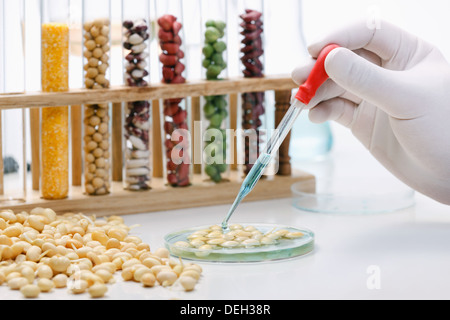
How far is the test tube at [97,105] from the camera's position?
135 cm

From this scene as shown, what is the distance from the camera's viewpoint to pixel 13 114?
138cm

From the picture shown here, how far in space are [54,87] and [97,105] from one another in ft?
0.29

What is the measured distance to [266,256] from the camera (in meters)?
1.07

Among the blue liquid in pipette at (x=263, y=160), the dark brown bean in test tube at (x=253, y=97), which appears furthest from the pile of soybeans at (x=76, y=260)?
the dark brown bean in test tube at (x=253, y=97)

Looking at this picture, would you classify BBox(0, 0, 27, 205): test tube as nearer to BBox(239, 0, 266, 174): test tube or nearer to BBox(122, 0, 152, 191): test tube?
BBox(122, 0, 152, 191): test tube

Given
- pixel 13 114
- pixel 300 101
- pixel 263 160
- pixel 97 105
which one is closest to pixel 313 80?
pixel 300 101

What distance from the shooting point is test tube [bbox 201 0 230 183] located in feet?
4.75

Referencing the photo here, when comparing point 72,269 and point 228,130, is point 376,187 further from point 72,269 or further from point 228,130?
point 72,269

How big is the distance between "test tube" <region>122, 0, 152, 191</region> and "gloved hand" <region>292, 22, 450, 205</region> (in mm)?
320

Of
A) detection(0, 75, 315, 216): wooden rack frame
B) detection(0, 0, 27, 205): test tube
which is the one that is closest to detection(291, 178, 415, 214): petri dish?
detection(0, 75, 315, 216): wooden rack frame

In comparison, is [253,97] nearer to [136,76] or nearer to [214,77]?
[214,77]

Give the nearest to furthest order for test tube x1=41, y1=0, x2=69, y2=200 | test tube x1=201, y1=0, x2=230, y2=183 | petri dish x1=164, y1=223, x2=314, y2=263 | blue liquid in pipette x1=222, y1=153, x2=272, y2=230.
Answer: petri dish x1=164, y1=223, x2=314, y2=263 → blue liquid in pipette x1=222, y1=153, x2=272, y2=230 → test tube x1=41, y1=0, x2=69, y2=200 → test tube x1=201, y1=0, x2=230, y2=183

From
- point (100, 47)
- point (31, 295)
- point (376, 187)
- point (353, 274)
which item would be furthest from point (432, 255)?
point (100, 47)

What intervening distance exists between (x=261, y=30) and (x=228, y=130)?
221 millimetres
